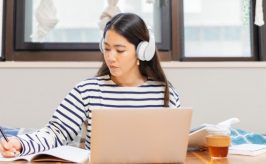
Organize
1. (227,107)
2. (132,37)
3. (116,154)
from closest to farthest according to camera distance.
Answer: (116,154) → (132,37) → (227,107)

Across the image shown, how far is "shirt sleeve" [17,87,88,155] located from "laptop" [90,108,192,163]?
1.12 ft

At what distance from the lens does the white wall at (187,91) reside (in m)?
2.08

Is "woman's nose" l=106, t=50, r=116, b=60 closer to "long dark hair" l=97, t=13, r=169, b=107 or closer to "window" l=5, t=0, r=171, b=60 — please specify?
"long dark hair" l=97, t=13, r=169, b=107

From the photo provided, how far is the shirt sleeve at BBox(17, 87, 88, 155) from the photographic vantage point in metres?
1.21

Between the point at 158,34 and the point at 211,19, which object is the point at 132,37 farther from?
the point at 211,19

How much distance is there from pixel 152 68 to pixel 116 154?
703 millimetres

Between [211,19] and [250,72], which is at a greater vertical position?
[211,19]

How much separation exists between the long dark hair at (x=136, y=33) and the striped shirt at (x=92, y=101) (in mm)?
25

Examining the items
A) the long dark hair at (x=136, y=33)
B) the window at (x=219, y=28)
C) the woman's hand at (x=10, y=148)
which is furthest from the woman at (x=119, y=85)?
the window at (x=219, y=28)

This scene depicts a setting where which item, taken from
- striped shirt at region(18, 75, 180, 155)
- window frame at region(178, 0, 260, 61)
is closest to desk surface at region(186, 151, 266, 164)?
striped shirt at region(18, 75, 180, 155)

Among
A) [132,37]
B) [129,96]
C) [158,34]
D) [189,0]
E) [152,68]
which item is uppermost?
[189,0]

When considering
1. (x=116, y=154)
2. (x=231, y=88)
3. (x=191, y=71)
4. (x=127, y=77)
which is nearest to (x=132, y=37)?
(x=127, y=77)

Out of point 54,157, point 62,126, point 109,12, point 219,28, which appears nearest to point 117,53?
point 62,126

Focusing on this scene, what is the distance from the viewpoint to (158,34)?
7.61ft
